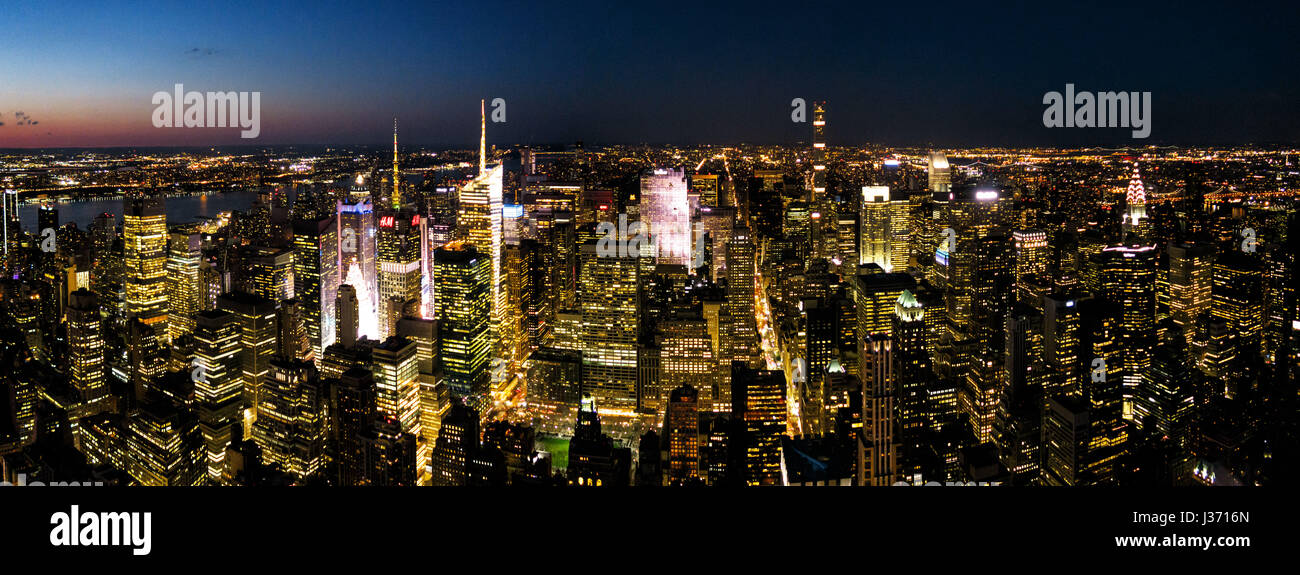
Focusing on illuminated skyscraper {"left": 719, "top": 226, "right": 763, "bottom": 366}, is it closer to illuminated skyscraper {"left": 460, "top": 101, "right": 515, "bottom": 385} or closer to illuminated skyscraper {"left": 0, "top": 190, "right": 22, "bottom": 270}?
illuminated skyscraper {"left": 460, "top": 101, "right": 515, "bottom": 385}

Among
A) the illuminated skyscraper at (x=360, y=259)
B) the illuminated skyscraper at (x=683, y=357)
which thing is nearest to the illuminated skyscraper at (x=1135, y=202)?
the illuminated skyscraper at (x=683, y=357)

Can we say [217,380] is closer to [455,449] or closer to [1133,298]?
[455,449]

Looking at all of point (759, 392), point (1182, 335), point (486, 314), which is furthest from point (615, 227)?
point (1182, 335)

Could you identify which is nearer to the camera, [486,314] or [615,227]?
[486,314]

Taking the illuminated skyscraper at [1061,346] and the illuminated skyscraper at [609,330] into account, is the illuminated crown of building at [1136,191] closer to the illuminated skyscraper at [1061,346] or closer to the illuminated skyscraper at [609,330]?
the illuminated skyscraper at [1061,346]

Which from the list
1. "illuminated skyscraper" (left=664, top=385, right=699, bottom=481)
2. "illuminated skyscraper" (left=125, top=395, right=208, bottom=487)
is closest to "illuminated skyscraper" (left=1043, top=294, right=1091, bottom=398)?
"illuminated skyscraper" (left=664, top=385, right=699, bottom=481)
